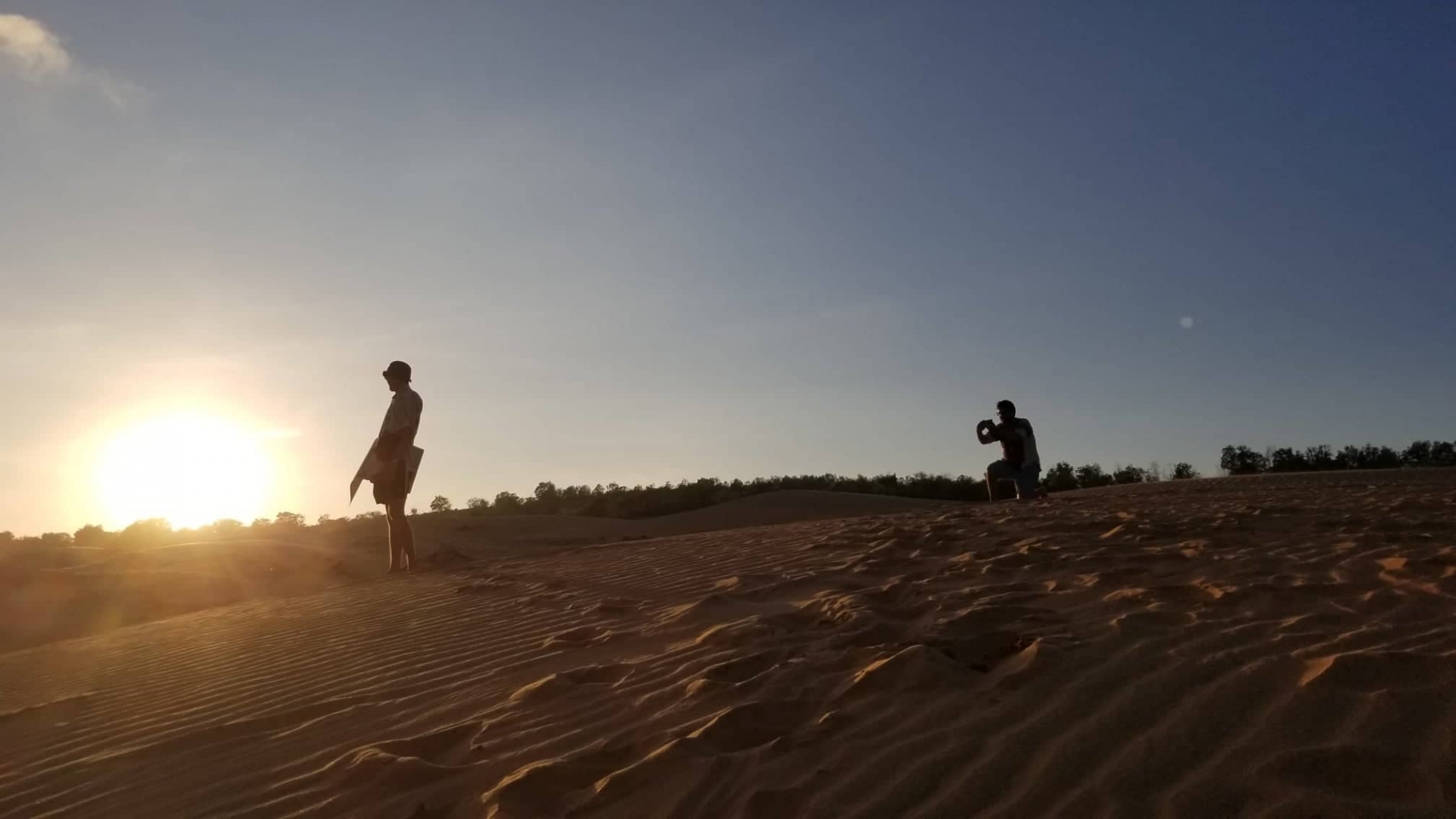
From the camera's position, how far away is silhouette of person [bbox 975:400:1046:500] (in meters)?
11.9

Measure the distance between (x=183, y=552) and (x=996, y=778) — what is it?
1332 centimetres

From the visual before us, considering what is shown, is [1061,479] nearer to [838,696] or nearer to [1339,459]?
[1339,459]

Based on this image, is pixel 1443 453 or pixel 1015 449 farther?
pixel 1443 453

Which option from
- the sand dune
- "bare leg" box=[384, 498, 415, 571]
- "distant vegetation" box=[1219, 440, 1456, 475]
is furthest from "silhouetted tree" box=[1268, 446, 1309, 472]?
"bare leg" box=[384, 498, 415, 571]

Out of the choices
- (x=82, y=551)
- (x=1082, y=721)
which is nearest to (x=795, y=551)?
(x=1082, y=721)

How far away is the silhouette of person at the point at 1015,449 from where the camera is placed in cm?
1190

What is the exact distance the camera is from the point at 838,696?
10.7 feet

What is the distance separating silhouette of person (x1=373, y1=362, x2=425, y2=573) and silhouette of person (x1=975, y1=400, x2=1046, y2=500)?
6871 millimetres

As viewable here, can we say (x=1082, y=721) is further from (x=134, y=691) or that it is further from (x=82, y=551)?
(x=82, y=551)

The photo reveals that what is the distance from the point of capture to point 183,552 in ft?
A: 42.7

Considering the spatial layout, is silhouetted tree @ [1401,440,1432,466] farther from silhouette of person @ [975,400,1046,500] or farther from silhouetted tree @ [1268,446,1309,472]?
silhouette of person @ [975,400,1046,500]

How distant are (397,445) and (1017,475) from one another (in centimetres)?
754

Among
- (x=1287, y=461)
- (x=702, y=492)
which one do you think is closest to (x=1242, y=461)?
(x=1287, y=461)

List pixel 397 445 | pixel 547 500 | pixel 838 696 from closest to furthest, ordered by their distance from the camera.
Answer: pixel 838 696 → pixel 397 445 → pixel 547 500
